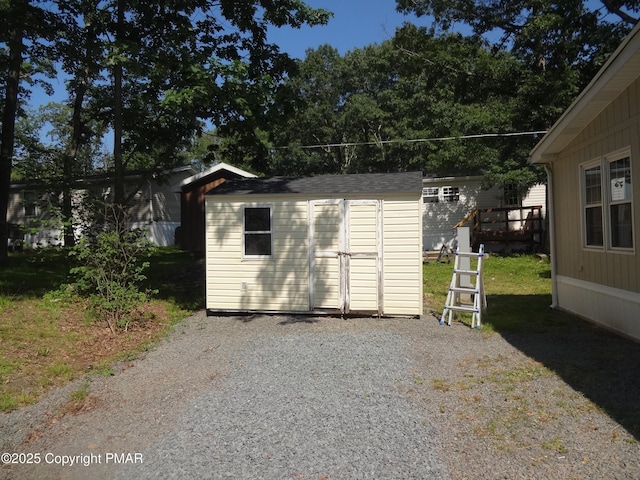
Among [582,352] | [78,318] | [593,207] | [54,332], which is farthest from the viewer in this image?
[78,318]

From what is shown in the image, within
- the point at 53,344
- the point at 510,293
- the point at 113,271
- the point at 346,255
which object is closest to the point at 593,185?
the point at 346,255

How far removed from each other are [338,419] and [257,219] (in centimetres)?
539

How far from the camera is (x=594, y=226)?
7.22m

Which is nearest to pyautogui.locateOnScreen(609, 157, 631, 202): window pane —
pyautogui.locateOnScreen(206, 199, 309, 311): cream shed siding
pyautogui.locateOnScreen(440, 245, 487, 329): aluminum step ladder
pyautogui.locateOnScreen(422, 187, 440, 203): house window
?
pyautogui.locateOnScreen(440, 245, 487, 329): aluminum step ladder

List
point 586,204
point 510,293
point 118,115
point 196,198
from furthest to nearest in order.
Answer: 1. point 196,198
2. point 510,293
3. point 118,115
4. point 586,204

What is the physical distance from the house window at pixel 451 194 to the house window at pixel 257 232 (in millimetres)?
14987

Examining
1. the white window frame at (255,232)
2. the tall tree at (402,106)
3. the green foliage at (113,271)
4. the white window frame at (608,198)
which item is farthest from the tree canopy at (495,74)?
the white window frame at (608,198)

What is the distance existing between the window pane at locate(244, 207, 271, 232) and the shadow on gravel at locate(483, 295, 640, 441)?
4.28 meters

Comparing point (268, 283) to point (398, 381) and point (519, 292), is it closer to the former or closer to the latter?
point (398, 381)

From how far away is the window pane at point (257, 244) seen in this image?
29.2 feet

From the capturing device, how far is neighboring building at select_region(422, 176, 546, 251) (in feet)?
68.9

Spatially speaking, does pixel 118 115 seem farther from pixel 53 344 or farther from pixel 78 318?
pixel 53 344

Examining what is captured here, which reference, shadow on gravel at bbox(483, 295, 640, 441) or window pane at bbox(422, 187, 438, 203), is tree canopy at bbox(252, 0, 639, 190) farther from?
shadow on gravel at bbox(483, 295, 640, 441)

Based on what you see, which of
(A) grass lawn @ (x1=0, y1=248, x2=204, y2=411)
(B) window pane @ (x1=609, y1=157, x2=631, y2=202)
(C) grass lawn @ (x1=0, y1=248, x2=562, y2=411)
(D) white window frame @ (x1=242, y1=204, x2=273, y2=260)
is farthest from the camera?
(D) white window frame @ (x1=242, y1=204, x2=273, y2=260)
